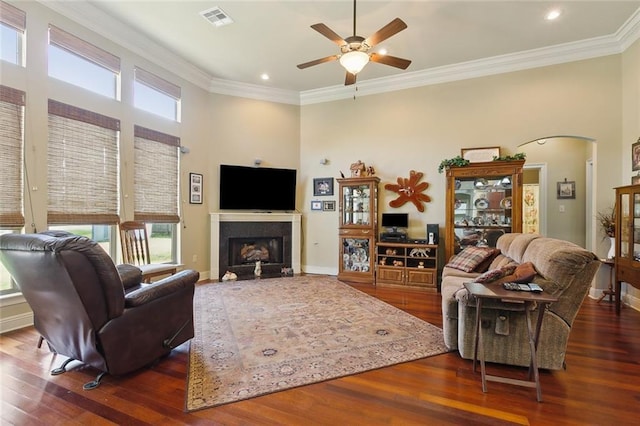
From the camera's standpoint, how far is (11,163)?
3.09m

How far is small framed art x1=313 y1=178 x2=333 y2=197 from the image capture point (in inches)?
240

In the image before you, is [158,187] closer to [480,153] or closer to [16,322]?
[16,322]

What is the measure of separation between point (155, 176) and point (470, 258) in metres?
4.80

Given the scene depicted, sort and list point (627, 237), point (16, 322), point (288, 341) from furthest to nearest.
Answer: point (627, 237)
point (16, 322)
point (288, 341)

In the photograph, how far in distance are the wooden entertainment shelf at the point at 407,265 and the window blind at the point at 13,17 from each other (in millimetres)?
5339

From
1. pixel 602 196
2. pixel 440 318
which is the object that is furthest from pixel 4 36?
pixel 602 196

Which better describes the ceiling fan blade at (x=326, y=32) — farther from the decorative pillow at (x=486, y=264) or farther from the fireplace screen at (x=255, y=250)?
the fireplace screen at (x=255, y=250)

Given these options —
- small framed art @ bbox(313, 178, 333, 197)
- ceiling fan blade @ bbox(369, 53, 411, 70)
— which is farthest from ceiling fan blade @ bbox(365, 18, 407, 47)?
small framed art @ bbox(313, 178, 333, 197)

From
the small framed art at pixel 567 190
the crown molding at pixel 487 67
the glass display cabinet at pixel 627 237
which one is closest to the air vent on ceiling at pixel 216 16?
the crown molding at pixel 487 67

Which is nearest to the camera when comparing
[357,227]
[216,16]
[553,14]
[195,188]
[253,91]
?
[553,14]

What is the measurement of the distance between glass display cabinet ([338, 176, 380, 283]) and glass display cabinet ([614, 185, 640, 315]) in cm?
322

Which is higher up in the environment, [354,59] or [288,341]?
[354,59]

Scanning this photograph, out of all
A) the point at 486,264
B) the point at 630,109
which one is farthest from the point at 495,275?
the point at 630,109

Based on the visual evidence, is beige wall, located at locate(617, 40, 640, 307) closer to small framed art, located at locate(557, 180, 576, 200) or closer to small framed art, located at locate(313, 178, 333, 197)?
small framed art, located at locate(557, 180, 576, 200)
